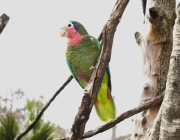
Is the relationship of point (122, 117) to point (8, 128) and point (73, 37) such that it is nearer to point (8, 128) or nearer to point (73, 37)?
point (73, 37)

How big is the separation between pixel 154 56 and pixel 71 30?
1.58ft

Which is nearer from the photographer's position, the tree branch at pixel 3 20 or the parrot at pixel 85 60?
the tree branch at pixel 3 20

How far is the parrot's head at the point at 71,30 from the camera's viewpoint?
67.9 inches

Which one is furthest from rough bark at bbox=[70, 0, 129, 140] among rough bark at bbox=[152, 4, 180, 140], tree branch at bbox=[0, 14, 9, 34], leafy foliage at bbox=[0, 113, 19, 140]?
leafy foliage at bbox=[0, 113, 19, 140]

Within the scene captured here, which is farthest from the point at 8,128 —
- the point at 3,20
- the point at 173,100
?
the point at 173,100

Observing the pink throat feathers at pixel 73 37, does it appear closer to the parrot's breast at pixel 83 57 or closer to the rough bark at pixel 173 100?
the parrot's breast at pixel 83 57

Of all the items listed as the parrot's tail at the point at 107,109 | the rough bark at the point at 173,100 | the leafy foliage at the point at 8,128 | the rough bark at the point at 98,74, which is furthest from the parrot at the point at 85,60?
the leafy foliage at the point at 8,128

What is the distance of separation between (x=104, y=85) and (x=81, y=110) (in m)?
0.53

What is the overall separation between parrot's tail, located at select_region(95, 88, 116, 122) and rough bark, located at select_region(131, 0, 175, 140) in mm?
133

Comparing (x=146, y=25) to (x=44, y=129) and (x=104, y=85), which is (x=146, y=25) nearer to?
(x=104, y=85)

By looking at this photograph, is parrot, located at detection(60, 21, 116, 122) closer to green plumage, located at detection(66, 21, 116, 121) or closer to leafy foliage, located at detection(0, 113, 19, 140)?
green plumage, located at detection(66, 21, 116, 121)

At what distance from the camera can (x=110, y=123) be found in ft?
4.77

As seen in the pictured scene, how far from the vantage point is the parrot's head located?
5.65 feet

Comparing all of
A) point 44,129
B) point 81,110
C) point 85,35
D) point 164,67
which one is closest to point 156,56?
point 164,67
